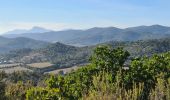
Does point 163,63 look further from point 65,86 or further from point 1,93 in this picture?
point 1,93

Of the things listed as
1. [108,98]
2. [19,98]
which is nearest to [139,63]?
[19,98]

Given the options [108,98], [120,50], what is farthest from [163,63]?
[108,98]

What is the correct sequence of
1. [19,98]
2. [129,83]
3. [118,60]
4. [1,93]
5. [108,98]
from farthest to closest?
1. [19,98]
2. [1,93]
3. [118,60]
4. [129,83]
5. [108,98]

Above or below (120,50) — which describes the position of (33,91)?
below

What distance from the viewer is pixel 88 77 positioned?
5491 centimetres

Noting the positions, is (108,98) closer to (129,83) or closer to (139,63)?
(129,83)

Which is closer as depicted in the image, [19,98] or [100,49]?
[100,49]

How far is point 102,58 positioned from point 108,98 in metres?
34.1

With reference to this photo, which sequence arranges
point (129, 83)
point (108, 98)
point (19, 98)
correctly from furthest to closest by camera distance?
point (19, 98)
point (129, 83)
point (108, 98)

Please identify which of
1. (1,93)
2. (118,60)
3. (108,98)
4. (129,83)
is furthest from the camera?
(1,93)

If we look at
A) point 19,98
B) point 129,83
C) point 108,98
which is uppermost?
point 108,98

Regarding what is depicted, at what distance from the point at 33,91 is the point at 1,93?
307 inches

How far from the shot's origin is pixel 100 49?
5709 cm

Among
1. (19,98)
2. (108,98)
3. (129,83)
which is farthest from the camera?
(19,98)
